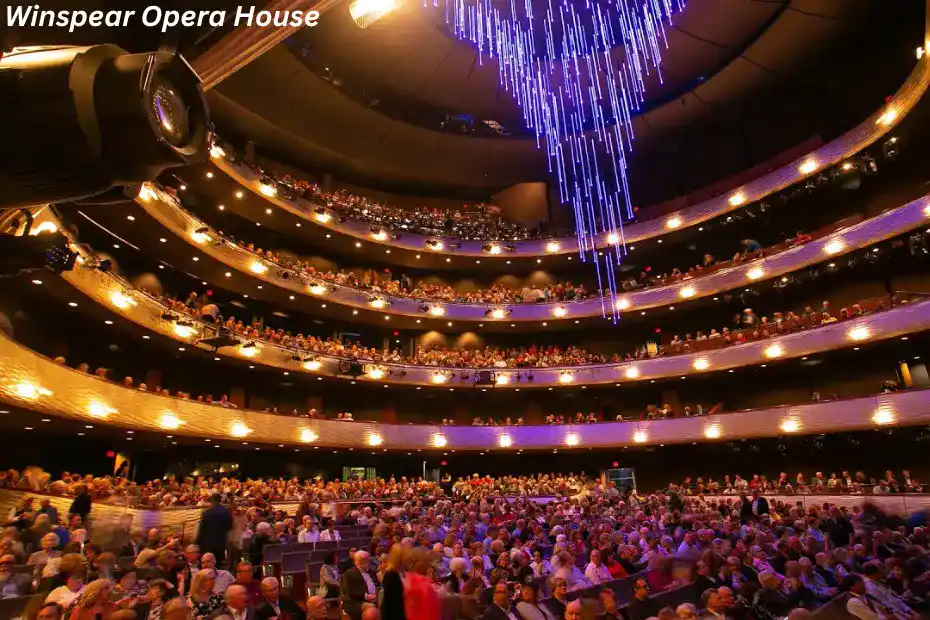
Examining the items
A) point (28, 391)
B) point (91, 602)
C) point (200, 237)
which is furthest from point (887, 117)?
point (28, 391)

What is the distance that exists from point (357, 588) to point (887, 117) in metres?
23.2

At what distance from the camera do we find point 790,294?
25.6m

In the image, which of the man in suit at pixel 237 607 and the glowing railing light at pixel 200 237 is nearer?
the man in suit at pixel 237 607

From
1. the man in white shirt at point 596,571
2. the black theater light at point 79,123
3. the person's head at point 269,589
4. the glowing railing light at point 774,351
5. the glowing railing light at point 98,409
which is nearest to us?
the black theater light at point 79,123

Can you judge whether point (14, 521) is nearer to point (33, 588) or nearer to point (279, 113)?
point (33, 588)

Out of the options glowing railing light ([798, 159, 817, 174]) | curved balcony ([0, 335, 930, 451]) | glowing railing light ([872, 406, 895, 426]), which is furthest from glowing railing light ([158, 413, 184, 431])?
glowing railing light ([798, 159, 817, 174])

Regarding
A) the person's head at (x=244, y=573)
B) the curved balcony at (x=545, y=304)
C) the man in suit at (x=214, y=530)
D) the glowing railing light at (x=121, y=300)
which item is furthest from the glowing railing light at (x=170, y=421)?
the person's head at (x=244, y=573)

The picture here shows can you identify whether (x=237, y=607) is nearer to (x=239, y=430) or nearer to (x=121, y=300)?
(x=121, y=300)

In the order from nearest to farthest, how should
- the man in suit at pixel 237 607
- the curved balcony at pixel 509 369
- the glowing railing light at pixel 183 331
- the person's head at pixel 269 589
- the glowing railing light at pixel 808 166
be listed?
1. the man in suit at pixel 237 607
2. the person's head at pixel 269 589
3. the curved balcony at pixel 509 369
4. the glowing railing light at pixel 183 331
5. the glowing railing light at pixel 808 166

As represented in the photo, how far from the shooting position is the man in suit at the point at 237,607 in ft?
18.6

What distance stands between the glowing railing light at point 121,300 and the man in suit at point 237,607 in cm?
Result: 1225

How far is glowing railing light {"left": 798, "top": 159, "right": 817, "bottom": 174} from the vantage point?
24000mm

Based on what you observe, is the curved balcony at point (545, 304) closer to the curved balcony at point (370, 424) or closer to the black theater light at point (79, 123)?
the curved balcony at point (370, 424)

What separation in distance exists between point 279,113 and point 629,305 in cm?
1913
